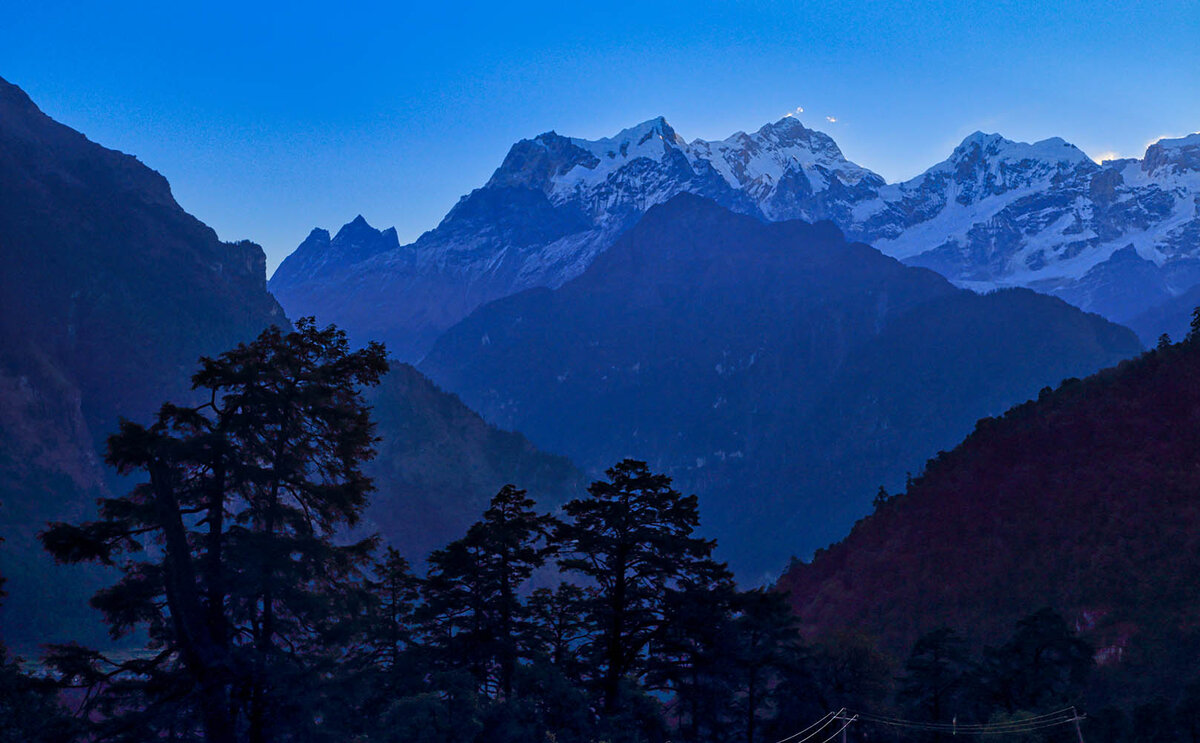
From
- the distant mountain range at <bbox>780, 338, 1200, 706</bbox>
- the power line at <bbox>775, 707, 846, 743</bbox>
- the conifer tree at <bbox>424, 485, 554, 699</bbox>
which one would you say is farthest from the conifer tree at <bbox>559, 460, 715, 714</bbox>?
the distant mountain range at <bbox>780, 338, 1200, 706</bbox>

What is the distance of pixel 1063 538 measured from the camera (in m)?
92.6

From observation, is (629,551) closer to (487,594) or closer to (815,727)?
(487,594)

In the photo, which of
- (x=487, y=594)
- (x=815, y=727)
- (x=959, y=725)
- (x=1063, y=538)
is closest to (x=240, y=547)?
(x=487, y=594)

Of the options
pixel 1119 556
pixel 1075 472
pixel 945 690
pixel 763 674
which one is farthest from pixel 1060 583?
pixel 763 674

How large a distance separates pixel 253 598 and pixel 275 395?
6594 millimetres

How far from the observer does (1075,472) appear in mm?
98250


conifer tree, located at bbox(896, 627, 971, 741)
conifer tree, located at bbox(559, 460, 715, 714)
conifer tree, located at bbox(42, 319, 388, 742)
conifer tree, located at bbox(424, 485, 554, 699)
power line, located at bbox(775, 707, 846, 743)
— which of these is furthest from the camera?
conifer tree, located at bbox(896, 627, 971, 741)

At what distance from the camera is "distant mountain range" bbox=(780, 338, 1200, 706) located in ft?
253

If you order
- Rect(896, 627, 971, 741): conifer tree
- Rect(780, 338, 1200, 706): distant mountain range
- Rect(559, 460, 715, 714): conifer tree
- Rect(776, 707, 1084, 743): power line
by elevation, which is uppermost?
Rect(780, 338, 1200, 706): distant mountain range

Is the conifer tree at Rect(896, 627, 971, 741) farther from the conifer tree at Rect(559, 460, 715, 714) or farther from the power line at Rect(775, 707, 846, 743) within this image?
the conifer tree at Rect(559, 460, 715, 714)

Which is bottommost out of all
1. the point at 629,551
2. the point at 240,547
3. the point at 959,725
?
the point at 959,725

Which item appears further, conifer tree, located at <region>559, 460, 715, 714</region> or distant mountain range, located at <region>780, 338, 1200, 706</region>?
distant mountain range, located at <region>780, 338, 1200, 706</region>

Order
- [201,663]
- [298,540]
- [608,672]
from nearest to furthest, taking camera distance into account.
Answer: [201,663] < [298,540] < [608,672]

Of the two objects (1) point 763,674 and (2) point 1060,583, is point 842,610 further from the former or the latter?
(1) point 763,674
